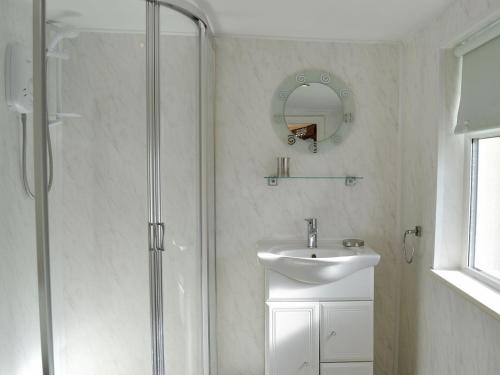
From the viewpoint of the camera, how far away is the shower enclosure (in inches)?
53.1

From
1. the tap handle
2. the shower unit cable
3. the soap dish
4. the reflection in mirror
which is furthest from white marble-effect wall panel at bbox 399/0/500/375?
the shower unit cable

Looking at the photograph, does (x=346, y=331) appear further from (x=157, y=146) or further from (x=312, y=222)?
(x=157, y=146)

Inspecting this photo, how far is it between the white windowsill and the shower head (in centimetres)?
189

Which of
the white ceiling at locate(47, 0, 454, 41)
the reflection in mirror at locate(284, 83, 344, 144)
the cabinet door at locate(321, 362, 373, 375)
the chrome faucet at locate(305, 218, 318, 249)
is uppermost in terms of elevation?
the white ceiling at locate(47, 0, 454, 41)

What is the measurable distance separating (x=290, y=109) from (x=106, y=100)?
1.29 meters

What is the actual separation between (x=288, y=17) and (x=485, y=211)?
4.72 feet

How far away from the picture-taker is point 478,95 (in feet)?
5.90

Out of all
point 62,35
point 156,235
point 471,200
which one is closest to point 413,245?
point 471,200

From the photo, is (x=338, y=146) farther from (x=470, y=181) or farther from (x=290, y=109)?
(x=470, y=181)

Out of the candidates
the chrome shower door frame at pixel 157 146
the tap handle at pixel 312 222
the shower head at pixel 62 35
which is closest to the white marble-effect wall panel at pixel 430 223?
the tap handle at pixel 312 222

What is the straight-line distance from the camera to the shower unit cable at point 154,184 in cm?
171

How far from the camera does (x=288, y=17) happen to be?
2.19m

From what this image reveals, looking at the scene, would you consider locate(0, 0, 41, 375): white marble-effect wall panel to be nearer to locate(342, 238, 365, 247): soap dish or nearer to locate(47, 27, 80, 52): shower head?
locate(47, 27, 80, 52): shower head

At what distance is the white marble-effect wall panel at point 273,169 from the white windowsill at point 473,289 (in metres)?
0.64
